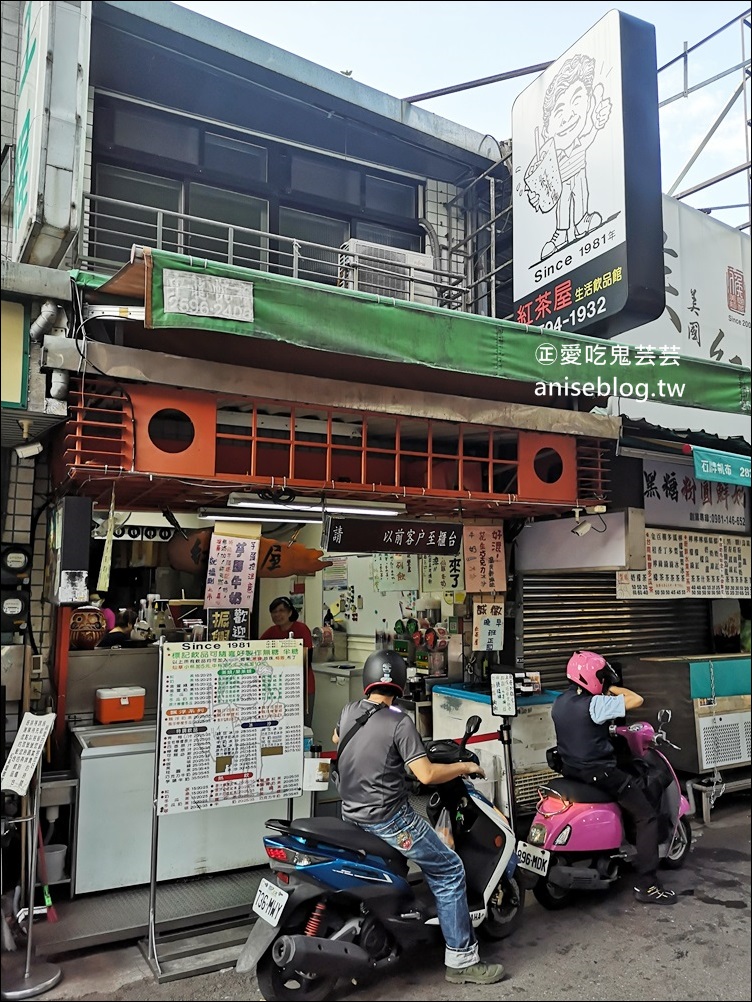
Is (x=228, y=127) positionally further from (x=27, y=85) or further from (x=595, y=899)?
(x=595, y=899)

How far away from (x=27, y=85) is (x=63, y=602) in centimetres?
370

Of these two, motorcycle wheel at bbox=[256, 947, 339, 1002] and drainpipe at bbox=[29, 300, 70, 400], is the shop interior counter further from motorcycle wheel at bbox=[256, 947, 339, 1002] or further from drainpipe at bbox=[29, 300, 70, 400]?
drainpipe at bbox=[29, 300, 70, 400]

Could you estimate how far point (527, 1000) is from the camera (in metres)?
4.08

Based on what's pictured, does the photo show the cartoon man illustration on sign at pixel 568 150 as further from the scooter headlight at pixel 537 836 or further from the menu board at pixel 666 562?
the scooter headlight at pixel 537 836

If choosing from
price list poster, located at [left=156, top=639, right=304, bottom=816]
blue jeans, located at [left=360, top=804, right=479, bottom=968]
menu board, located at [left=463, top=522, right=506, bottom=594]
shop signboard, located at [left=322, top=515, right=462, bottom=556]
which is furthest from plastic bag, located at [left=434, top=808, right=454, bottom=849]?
menu board, located at [left=463, top=522, right=506, bottom=594]

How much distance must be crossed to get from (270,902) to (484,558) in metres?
4.14

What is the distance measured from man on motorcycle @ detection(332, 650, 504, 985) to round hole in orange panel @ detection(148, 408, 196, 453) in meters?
2.53

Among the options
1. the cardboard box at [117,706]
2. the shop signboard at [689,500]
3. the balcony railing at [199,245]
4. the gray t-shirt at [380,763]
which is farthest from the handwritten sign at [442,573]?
the cardboard box at [117,706]

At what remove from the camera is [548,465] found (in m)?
7.13

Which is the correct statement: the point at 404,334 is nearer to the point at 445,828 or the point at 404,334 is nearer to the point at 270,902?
the point at 445,828

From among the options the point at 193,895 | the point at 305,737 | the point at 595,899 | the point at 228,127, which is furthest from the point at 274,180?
the point at 595,899

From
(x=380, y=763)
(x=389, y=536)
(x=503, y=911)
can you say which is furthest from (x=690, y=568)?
(x=380, y=763)

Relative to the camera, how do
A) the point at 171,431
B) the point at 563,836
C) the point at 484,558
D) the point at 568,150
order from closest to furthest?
the point at 563,836
the point at 568,150
the point at 171,431
the point at 484,558

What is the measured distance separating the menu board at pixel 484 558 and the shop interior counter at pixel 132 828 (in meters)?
2.74
